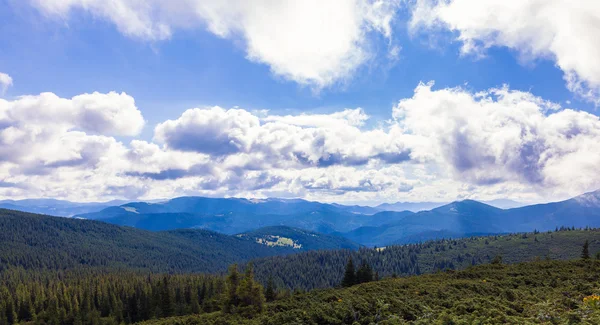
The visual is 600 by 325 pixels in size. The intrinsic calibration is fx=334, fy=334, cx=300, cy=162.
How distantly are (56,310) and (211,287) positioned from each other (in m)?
63.9

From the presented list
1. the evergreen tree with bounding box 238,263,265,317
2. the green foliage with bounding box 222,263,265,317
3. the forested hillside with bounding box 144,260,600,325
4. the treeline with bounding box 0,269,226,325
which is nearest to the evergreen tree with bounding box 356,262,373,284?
the treeline with bounding box 0,269,226,325

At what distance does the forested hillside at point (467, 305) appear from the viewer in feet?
99.0

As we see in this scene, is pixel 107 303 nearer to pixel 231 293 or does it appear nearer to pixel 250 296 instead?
pixel 231 293

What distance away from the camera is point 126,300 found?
507 feet

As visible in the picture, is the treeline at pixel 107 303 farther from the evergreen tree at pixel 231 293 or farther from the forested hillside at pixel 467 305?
the forested hillside at pixel 467 305

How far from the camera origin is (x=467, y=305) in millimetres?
37406

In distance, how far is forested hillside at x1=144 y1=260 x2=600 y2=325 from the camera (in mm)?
30180

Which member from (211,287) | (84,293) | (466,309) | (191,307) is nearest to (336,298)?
(466,309)

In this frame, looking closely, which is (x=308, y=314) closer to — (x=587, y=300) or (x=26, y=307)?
(x=587, y=300)

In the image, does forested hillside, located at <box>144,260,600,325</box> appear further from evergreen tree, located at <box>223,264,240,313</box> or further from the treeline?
the treeline

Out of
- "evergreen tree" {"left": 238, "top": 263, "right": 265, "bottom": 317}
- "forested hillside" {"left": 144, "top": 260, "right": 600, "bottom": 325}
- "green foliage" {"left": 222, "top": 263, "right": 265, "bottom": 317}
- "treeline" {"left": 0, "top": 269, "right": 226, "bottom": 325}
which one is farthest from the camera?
"treeline" {"left": 0, "top": 269, "right": 226, "bottom": 325}

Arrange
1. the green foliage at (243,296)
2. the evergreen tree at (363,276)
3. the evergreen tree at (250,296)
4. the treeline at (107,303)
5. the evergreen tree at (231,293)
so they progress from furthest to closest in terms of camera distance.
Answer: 1. the treeline at (107,303)
2. the evergreen tree at (363,276)
3. the evergreen tree at (231,293)
4. the green foliage at (243,296)
5. the evergreen tree at (250,296)

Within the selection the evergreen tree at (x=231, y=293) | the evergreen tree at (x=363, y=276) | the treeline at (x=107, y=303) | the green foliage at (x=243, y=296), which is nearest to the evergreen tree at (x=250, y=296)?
the green foliage at (x=243, y=296)

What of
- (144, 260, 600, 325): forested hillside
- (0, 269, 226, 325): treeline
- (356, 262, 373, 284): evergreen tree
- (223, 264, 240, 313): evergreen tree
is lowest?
(0, 269, 226, 325): treeline
